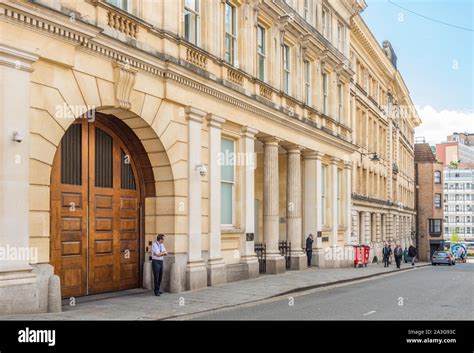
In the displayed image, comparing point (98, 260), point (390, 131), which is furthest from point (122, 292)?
point (390, 131)

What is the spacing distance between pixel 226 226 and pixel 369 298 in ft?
19.9

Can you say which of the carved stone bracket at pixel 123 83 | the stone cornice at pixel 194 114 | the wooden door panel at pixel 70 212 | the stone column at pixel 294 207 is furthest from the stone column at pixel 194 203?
the stone column at pixel 294 207

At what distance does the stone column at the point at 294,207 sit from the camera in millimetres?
26828

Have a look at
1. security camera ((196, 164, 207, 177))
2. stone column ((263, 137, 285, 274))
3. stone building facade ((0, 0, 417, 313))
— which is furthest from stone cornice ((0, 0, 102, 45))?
stone column ((263, 137, 285, 274))

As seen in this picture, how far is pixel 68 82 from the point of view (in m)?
13.6

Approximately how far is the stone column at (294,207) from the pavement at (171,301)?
18.1ft

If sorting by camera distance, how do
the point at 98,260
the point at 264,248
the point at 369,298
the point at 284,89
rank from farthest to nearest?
the point at 284,89, the point at 264,248, the point at 369,298, the point at 98,260

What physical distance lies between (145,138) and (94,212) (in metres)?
2.72

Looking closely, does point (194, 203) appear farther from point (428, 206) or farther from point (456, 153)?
point (456, 153)

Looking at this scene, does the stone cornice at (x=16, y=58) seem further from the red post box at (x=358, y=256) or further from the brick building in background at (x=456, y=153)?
the brick building in background at (x=456, y=153)

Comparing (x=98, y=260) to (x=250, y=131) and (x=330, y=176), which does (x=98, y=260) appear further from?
(x=330, y=176)

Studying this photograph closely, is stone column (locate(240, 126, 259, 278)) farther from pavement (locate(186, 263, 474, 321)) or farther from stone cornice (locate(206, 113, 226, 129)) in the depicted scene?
pavement (locate(186, 263, 474, 321))

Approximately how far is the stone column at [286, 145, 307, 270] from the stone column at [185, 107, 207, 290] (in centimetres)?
901

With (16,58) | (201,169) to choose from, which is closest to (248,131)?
(201,169)
